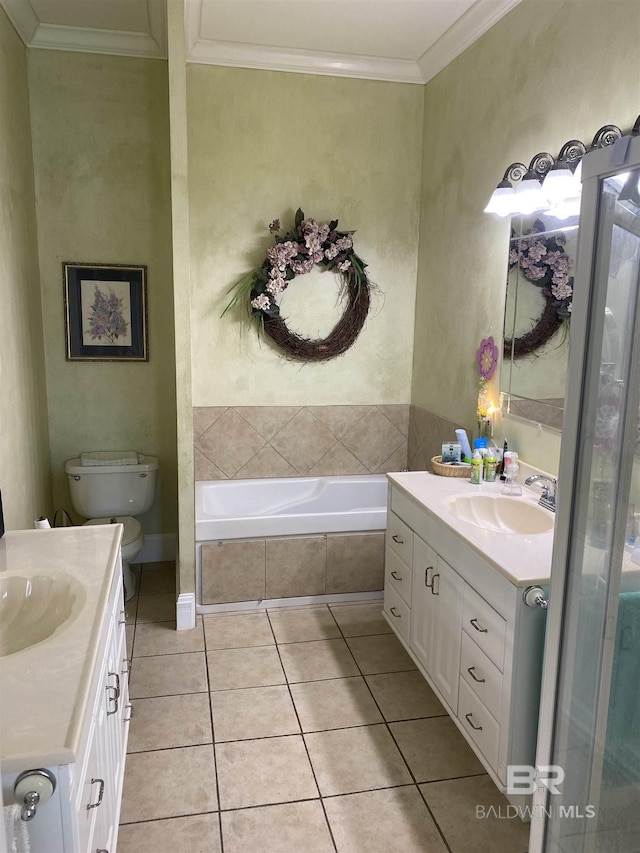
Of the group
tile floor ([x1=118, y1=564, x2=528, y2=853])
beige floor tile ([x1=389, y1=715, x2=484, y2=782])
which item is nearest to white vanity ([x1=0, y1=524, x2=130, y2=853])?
tile floor ([x1=118, y1=564, x2=528, y2=853])

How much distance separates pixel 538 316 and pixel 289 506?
6.22ft

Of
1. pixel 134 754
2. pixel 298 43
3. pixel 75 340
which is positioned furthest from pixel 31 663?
pixel 298 43

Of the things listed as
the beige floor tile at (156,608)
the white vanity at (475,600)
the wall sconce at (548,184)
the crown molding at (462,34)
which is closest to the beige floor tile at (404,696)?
the white vanity at (475,600)

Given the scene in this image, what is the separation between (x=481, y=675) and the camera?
7.30 feet

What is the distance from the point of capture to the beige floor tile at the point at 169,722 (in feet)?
8.14

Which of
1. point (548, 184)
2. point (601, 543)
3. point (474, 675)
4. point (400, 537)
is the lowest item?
point (474, 675)

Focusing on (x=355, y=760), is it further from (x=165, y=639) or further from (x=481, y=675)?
(x=165, y=639)

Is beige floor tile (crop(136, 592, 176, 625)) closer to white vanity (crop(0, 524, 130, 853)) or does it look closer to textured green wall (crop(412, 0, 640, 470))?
white vanity (crop(0, 524, 130, 853))

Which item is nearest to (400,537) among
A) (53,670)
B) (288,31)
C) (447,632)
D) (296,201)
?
(447,632)

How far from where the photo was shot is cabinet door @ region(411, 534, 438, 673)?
8.70 feet

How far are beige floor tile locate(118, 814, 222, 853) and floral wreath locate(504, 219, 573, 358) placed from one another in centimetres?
213

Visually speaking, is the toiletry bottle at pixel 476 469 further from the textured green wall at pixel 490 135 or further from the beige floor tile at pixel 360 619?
the beige floor tile at pixel 360 619

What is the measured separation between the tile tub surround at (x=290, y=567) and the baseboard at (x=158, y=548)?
0.79 metres

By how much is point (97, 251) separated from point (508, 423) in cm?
245
